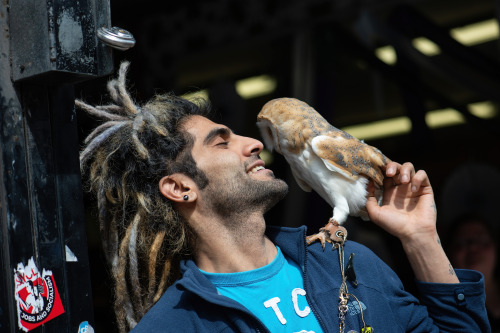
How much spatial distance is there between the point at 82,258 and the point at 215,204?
0.49 meters

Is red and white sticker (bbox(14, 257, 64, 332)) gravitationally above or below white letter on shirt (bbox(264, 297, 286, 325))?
above

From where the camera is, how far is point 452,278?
177 cm

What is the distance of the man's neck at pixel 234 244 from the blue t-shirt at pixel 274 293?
0.04m

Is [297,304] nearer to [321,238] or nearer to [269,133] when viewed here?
[321,238]

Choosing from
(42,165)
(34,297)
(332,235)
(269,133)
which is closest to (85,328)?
(34,297)

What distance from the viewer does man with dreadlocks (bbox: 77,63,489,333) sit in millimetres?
1688

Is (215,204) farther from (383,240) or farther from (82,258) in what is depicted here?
(383,240)

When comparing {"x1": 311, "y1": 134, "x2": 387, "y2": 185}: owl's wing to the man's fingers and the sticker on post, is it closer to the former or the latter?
the man's fingers

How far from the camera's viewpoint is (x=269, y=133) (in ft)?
7.27

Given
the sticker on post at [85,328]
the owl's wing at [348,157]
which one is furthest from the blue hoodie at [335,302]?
the owl's wing at [348,157]

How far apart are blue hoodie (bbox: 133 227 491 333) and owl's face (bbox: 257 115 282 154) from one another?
36 centimetres

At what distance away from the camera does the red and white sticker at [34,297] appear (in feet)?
4.61

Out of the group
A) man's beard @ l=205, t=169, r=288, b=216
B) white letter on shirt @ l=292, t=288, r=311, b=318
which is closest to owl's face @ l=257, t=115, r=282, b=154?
man's beard @ l=205, t=169, r=288, b=216

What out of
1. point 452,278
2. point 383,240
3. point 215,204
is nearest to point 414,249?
point 452,278
